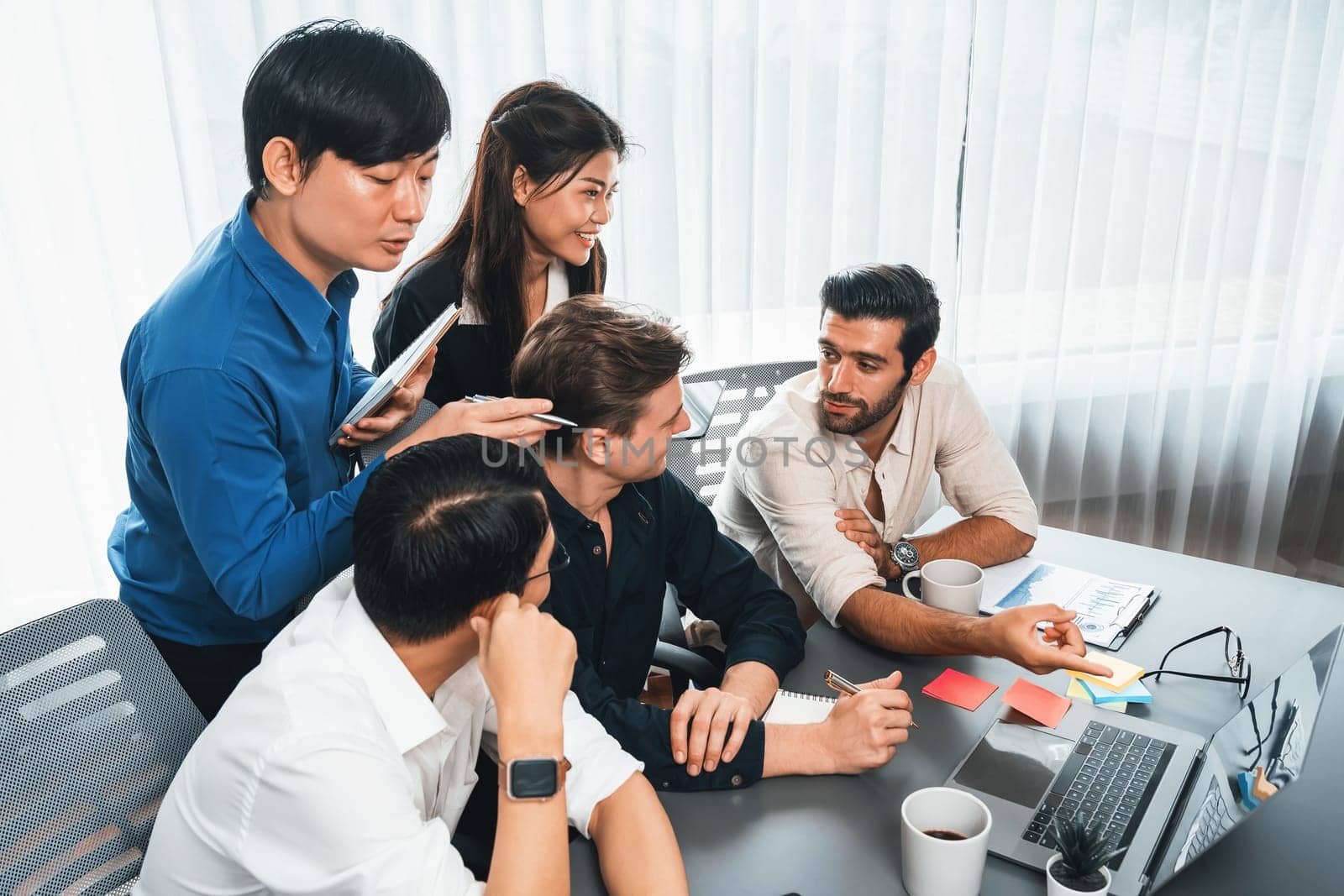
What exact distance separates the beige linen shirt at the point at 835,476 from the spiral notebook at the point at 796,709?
0.37m

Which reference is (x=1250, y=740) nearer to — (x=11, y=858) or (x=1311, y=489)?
(x=11, y=858)

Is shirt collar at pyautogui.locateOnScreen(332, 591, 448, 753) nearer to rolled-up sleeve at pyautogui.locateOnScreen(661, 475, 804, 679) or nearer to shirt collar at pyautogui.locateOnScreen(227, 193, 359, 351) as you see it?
shirt collar at pyautogui.locateOnScreen(227, 193, 359, 351)

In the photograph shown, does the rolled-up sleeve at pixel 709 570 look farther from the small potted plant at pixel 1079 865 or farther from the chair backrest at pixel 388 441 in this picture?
the small potted plant at pixel 1079 865

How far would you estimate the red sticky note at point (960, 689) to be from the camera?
1.44m

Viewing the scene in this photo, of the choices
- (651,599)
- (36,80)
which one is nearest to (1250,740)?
(651,599)

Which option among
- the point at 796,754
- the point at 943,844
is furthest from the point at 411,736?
the point at 943,844

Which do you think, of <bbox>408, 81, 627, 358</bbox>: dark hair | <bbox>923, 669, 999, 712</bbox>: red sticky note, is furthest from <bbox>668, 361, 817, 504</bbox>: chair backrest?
<bbox>923, 669, 999, 712</bbox>: red sticky note

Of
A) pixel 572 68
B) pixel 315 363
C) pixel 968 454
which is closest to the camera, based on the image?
pixel 315 363

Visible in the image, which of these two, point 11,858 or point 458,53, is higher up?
point 458,53

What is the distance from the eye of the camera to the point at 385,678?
1.12 meters

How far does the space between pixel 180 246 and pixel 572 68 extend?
44.3 inches

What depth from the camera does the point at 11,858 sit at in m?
1.02

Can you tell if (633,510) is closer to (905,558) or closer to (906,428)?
(905,558)

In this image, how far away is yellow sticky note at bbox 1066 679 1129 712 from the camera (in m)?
1.42
